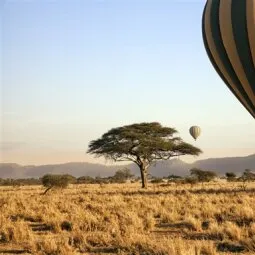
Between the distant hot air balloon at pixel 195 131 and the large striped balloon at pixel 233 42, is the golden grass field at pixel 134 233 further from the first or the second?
the distant hot air balloon at pixel 195 131

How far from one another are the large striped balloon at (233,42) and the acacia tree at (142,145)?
29213mm

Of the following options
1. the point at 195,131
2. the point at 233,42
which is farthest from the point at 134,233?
the point at 195,131

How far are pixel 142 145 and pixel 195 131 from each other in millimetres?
5399

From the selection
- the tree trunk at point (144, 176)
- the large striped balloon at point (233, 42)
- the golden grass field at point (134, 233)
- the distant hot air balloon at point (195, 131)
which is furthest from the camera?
the distant hot air balloon at point (195, 131)

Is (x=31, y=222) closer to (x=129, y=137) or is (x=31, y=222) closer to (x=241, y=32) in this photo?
(x=241, y=32)

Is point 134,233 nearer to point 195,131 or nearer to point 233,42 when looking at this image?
point 233,42

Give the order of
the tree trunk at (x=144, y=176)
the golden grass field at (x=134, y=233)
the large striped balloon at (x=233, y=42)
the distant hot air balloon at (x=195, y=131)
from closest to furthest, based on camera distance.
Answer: the golden grass field at (x=134, y=233), the large striped balloon at (x=233, y=42), the tree trunk at (x=144, y=176), the distant hot air balloon at (x=195, y=131)

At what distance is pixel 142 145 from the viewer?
155 ft

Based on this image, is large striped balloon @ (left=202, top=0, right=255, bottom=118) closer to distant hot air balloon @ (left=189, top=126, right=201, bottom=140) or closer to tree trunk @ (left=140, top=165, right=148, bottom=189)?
tree trunk @ (left=140, top=165, right=148, bottom=189)

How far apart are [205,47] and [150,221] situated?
6.45 metres

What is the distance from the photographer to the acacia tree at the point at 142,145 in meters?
47.6

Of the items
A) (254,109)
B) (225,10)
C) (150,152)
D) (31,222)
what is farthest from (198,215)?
(150,152)

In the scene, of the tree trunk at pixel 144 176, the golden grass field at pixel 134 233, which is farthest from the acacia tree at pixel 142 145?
the golden grass field at pixel 134 233

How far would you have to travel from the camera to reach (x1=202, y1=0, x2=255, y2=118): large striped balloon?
1592cm
